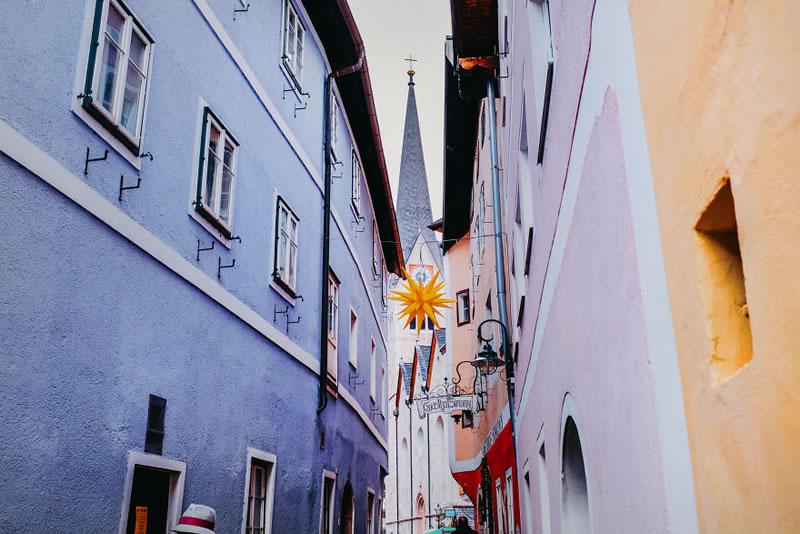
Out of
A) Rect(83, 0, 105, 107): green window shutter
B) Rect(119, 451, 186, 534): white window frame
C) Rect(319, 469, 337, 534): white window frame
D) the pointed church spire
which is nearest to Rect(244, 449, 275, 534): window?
Rect(119, 451, 186, 534): white window frame

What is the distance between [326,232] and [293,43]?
2849 mm

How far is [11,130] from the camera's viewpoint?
15.0 feet

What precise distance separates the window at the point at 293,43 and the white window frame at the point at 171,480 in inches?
227

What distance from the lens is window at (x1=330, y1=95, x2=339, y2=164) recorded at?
13.1 metres

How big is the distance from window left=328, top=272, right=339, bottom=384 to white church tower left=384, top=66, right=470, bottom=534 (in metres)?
14.3

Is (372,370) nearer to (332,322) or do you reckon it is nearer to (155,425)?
(332,322)

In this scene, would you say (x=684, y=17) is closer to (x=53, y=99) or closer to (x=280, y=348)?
(x=53, y=99)

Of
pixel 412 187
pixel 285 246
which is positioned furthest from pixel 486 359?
pixel 412 187

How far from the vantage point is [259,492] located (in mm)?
8656

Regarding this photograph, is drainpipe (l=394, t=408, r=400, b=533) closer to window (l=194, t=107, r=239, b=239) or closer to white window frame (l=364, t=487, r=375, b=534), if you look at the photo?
white window frame (l=364, t=487, r=375, b=534)

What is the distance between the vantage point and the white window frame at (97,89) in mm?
5348

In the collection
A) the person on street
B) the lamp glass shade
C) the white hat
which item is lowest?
the white hat

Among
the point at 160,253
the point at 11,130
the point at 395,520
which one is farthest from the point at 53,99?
the point at 395,520

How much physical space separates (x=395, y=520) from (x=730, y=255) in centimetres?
4425
